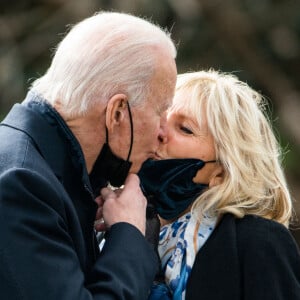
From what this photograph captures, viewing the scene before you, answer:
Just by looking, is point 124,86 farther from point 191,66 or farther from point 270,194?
point 191,66

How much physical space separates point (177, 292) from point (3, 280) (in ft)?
2.73

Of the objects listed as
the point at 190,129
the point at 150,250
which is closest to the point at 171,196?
the point at 190,129

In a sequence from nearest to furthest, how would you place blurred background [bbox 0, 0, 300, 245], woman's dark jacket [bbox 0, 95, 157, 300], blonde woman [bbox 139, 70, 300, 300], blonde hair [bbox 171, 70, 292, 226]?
woman's dark jacket [bbox 0, 95, 157, 300] < blonde woman [bbox 139, 70, 300, 300] < blonde hair [bbox 171, 70, 292, 226] < blurred background [bbox 0, 0, 300, 245]

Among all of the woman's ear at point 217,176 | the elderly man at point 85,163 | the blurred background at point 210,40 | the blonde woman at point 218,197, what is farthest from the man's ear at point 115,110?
the blurred background at point 210,40

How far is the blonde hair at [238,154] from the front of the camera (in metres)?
3.59

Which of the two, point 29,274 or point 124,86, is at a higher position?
point 124,86

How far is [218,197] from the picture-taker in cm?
358

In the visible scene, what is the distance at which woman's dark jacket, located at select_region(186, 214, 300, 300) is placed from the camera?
3.40m

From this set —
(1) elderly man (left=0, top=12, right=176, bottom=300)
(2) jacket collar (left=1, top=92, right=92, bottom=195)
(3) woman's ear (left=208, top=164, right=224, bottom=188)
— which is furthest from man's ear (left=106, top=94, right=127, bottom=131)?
(3) woman's ear (left=208, top=164, right=224, bottom=188)

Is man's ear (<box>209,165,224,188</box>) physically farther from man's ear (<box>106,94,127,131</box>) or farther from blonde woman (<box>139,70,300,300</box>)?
man's ear (<box>106,94,127,131</box>)

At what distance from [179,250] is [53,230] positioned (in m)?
0.75

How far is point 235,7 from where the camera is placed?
12.0 metres

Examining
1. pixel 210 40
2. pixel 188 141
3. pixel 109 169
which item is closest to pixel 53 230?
pixel 109 169

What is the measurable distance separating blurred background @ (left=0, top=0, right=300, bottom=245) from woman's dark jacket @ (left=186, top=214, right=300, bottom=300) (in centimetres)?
772
